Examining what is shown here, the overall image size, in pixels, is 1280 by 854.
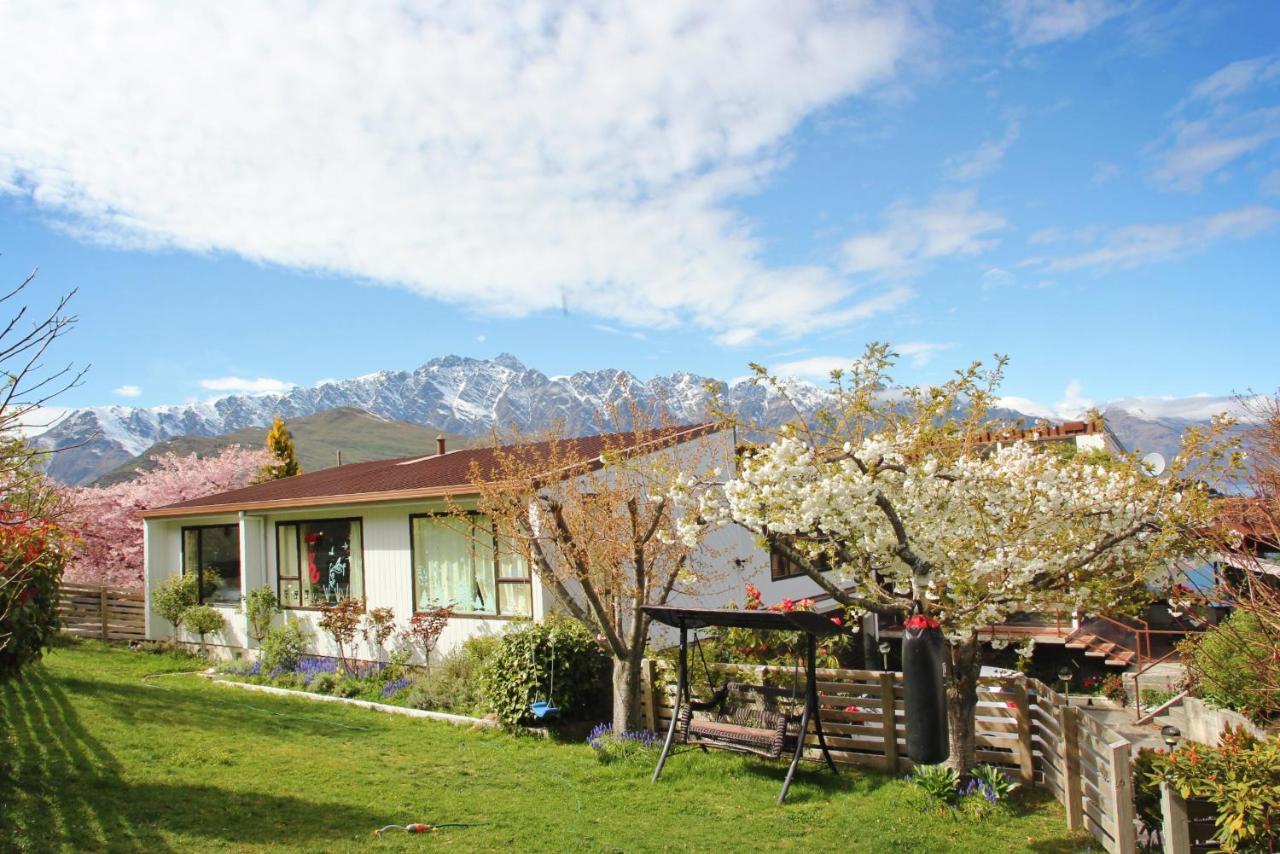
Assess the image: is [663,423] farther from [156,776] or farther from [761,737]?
[156,776]

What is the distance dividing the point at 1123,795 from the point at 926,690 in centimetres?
160

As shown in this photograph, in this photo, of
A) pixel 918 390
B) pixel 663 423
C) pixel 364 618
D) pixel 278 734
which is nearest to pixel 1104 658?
pixel 663 423

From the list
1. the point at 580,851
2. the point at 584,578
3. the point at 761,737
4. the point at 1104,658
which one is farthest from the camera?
the point at 1104,658

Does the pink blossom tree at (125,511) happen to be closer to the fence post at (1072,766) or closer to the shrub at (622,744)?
the shrub at (622,744)

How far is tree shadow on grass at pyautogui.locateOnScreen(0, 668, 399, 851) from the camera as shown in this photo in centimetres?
624

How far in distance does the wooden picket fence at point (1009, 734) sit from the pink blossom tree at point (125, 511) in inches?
799

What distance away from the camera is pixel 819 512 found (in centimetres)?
724

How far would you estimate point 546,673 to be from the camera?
34.6ft

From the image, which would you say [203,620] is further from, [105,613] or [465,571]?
[465,571]

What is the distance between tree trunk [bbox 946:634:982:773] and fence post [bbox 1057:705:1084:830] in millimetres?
904

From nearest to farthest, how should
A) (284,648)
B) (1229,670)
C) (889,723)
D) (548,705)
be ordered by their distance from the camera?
(889,723) → (548,705) → (1229,670) → (284,648)

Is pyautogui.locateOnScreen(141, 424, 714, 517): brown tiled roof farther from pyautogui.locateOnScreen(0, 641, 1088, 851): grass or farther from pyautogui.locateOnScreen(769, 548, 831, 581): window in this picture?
pyautogui.locateOnScreen(0, 641, 1088, 851): grass

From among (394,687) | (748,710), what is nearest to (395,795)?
(748,710)

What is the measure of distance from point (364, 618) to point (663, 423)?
6.60 m
